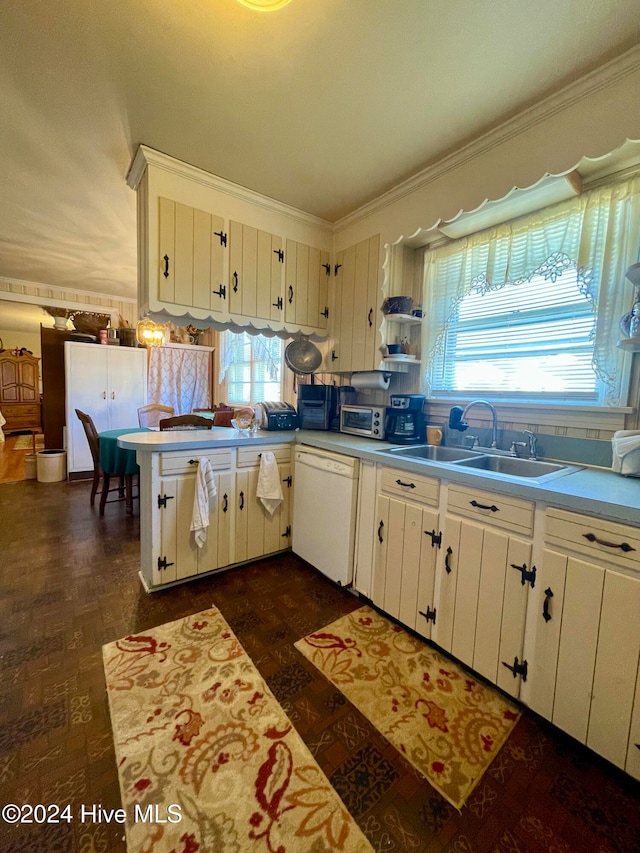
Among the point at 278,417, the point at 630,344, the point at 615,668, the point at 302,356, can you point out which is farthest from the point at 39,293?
the point at 615,668

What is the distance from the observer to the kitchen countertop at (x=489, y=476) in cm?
113

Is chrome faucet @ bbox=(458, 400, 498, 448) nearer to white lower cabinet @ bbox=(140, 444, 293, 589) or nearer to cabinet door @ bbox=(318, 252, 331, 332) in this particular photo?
white lower cabinet @ bbox=(140, 444, 293, 589)

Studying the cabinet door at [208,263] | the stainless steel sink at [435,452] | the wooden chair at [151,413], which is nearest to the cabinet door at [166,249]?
the cabinet door at [208,263]

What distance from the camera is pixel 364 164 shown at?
7.06ft

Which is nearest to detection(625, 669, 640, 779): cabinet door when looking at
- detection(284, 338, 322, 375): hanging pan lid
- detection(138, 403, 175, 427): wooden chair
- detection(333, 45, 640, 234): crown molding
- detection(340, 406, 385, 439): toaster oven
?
detection(340, 406, 385, 439): toaster oven

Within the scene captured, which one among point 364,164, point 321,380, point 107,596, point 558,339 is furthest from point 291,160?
point 107,596

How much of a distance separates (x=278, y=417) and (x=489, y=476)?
158 cm

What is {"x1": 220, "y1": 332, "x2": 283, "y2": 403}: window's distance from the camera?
502 centimetres

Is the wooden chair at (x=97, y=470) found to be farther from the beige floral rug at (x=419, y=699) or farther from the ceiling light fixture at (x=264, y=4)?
the ceiling light fixture at (x=264, y=4)

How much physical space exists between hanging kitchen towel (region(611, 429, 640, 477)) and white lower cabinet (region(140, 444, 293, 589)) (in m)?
1.84

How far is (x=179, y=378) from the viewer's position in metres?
6.39

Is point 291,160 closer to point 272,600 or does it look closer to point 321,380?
point 321,380

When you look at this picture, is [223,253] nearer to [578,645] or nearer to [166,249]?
[166,249]

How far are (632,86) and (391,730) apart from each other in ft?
8.96
